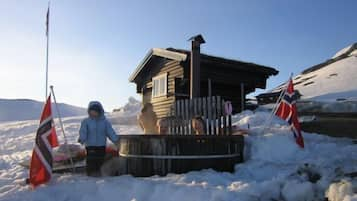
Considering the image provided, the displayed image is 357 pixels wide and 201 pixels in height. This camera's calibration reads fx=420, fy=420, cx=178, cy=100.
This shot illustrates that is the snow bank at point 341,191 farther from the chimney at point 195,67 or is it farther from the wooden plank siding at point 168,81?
the wooden plank siding at point 168,81

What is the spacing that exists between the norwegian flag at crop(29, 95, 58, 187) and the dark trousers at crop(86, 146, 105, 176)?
722mm

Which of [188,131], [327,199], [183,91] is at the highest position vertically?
[183,91]

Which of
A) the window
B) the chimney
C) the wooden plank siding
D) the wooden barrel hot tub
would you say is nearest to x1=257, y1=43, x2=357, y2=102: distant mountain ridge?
the window

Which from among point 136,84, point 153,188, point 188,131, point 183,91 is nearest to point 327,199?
point 153,188

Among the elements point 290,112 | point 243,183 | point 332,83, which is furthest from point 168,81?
point 332,83

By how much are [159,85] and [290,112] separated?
11706 mm

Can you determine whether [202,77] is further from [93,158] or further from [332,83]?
[332,83]

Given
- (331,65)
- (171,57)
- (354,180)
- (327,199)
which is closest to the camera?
(327,199)

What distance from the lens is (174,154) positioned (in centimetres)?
802

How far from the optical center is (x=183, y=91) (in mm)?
19156

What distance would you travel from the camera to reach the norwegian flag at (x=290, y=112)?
9742 millimetres

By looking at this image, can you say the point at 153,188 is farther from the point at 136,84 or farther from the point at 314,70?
the point at 314,70

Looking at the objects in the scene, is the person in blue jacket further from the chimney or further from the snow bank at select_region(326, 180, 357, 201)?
the chimney

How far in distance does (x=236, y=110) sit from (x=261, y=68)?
2.33 metres
